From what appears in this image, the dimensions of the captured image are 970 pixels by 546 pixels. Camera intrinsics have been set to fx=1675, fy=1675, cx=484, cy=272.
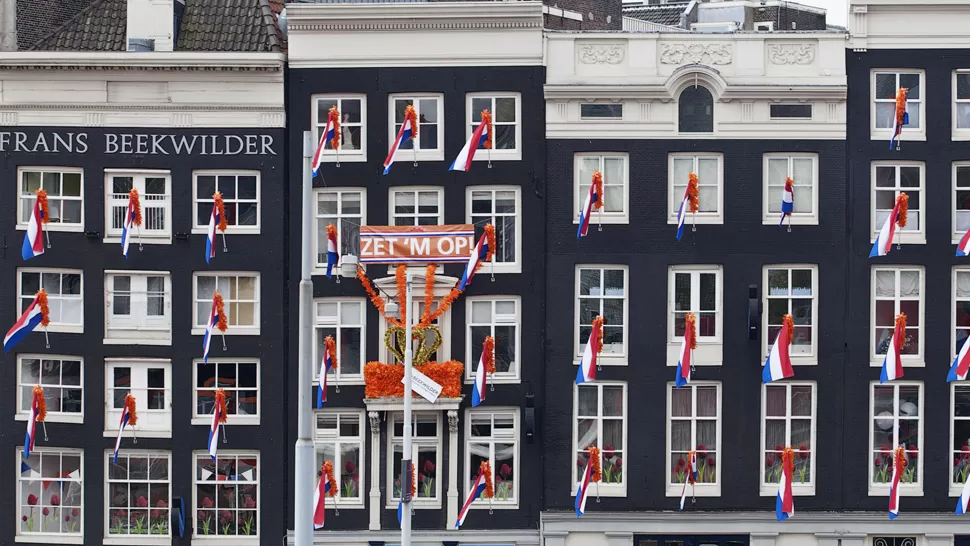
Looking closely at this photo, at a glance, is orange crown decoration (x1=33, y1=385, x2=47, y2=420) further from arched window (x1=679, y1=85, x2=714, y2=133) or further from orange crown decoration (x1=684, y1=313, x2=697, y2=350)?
arched window (x1=679, y1=85, x2=714, y2=133)

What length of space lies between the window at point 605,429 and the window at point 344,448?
5.78 meters

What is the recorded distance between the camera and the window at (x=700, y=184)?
4450cm

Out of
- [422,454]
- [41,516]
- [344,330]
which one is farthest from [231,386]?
[41,516]

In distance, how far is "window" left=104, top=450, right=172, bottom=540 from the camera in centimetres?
4509

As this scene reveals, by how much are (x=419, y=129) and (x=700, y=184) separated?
301 inches

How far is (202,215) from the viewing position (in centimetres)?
4503

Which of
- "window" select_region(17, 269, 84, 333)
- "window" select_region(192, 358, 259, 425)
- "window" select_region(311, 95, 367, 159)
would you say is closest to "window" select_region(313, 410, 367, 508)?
"window" select_region(192, 358, 259, 425)

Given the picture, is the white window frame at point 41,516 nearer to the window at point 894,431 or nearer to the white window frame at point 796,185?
the white window frame at point 796,185

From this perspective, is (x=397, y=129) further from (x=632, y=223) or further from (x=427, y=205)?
(x=632, y=223)

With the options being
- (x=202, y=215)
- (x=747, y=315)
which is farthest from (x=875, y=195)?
(x=202, y=215)

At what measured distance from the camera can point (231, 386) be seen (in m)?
45.1

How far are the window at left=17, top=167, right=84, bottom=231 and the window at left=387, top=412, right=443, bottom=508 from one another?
10256mm

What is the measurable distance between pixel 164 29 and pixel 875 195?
1965 cm

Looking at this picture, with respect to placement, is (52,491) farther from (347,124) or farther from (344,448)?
(347,124)
